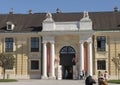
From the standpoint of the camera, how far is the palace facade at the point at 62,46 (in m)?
53.9

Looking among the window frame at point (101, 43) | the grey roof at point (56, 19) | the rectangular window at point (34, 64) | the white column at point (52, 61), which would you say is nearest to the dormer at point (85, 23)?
the grey roof at point (56, 19)

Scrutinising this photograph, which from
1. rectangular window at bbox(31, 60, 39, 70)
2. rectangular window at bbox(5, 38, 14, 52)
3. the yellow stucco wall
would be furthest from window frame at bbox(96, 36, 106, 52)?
rectangular window at bbox(5, 38, 14, 52)

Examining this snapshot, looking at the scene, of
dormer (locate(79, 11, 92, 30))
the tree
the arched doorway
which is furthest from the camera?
the arched doorway

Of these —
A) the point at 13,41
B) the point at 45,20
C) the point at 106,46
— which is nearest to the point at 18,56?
the point at 13,41

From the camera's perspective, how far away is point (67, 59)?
55469 mm

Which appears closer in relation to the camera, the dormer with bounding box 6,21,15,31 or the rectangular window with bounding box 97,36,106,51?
the rectangular window with bounding box 97,36,106,51

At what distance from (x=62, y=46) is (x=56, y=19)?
16.9 feet

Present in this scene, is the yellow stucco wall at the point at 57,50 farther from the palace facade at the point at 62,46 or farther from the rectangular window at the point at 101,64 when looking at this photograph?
the rectangular window at the point at 101,64

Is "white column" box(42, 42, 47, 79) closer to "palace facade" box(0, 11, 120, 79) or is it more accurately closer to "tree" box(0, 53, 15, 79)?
"palace facade" box(0, 11, 120, 79)

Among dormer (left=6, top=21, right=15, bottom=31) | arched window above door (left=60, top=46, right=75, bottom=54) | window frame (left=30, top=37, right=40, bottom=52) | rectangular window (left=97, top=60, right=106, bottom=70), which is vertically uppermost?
dormer (left=6, top=21, right=15, bottom=31)

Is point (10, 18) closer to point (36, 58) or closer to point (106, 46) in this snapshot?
point (36, 58)

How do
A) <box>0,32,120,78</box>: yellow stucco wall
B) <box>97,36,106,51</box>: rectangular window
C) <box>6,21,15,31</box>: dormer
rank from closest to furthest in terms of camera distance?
<box>0,32,120,78</box>: yellow stucco wall < <box>97,36,106,51</box>: rectangular window < <box>6,21,15,31</box>: dormer

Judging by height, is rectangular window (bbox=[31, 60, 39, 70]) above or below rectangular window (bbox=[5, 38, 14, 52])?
below

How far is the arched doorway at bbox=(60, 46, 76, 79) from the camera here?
5541cm
